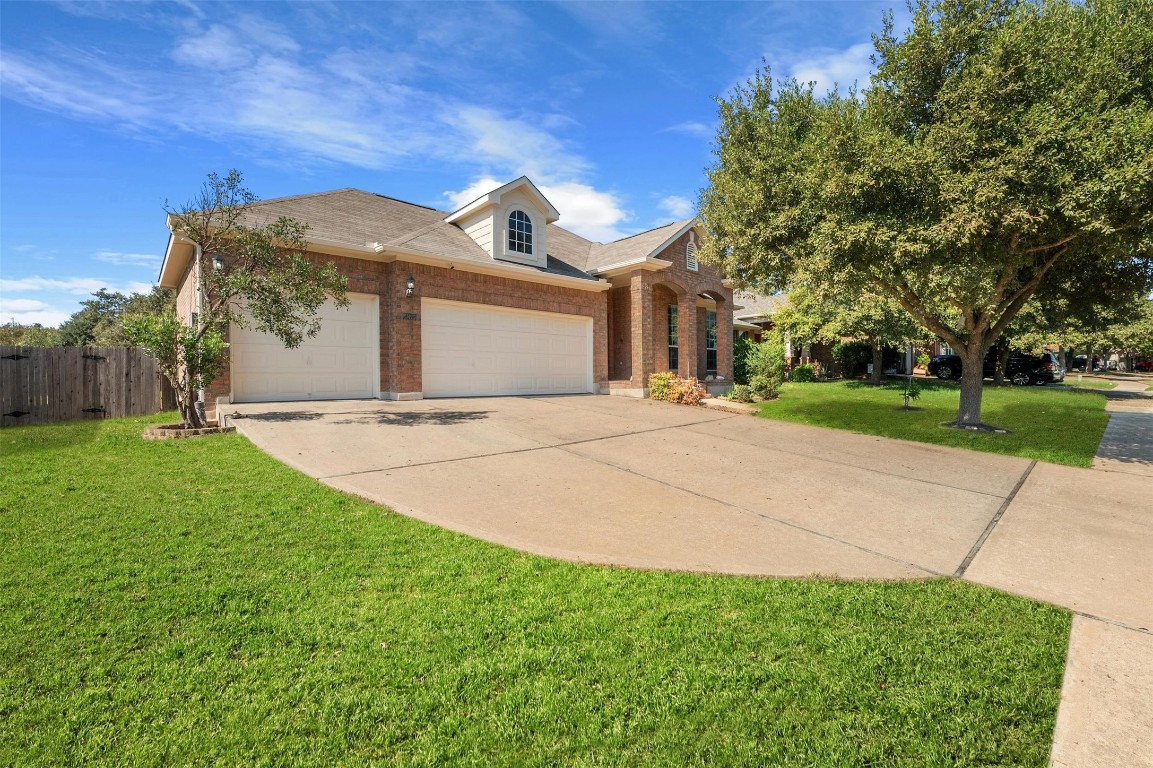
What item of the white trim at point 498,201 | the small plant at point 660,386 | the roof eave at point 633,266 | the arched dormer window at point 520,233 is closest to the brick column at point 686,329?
the roof eave at point 633,266

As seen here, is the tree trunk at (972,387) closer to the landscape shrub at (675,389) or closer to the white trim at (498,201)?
the landscape shrub at (675,389)

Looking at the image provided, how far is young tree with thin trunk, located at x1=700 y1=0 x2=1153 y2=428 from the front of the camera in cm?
664

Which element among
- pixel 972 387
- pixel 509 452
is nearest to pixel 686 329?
pixel 972 387

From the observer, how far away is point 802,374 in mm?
23516

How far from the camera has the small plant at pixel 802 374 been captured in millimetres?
23469

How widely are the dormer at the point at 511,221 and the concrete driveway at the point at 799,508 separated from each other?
6.72m

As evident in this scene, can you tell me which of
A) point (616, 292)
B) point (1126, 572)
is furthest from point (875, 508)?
point (616, 292)

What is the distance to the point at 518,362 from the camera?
1431cm

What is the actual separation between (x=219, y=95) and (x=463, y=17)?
461 centimetres

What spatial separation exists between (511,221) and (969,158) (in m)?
10.4

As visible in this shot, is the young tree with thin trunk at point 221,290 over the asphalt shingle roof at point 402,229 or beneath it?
beneath

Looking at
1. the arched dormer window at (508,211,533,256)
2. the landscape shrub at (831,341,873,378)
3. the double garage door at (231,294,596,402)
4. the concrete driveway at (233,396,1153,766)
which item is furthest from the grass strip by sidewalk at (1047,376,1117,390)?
the arched dormer window at (508,211,533,256)

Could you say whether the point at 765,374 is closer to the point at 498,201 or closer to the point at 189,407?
the point at 498,201

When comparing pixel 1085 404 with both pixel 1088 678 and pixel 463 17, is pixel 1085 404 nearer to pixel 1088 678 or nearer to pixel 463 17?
pixel 1088 678
